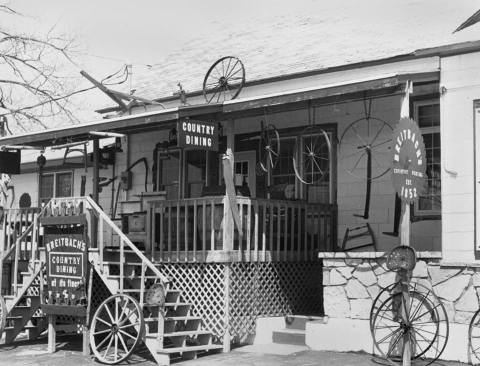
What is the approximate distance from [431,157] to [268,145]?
2.95 m

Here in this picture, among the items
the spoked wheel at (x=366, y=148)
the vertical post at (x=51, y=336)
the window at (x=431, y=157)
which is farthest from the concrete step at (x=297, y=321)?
the vertical post at (x=51, y=336)

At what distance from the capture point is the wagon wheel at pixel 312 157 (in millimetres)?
13914

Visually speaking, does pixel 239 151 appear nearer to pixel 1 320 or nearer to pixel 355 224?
pixel 355 224

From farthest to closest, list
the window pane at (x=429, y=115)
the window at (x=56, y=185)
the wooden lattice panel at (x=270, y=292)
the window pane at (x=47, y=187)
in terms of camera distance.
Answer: the window pane at (x=47, y=187)
the window at (x=56, y=185)
the window pane at (x=429, y=115)
the wooden lattice panel at (x=270, y=292)

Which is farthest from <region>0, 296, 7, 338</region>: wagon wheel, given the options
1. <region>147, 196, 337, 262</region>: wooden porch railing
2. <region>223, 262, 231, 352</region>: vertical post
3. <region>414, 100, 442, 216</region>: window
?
<region>414, 100, 442, 216</region>: window

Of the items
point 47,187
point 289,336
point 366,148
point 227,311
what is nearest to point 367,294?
point 289,336

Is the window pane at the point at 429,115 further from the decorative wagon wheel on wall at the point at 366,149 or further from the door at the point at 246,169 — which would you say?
the door at the point at 246,169

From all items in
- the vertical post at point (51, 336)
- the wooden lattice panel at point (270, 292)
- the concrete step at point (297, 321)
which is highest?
the wooden lattice panel at point (270, 292)

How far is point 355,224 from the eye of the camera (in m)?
13.2

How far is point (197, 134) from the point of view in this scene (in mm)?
12000

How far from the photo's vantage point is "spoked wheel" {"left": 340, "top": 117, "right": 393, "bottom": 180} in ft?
42.5

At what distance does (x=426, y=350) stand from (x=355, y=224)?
4.03 metres

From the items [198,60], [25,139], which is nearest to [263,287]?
[25,139]

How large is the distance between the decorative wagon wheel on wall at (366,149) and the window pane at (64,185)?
850cm
